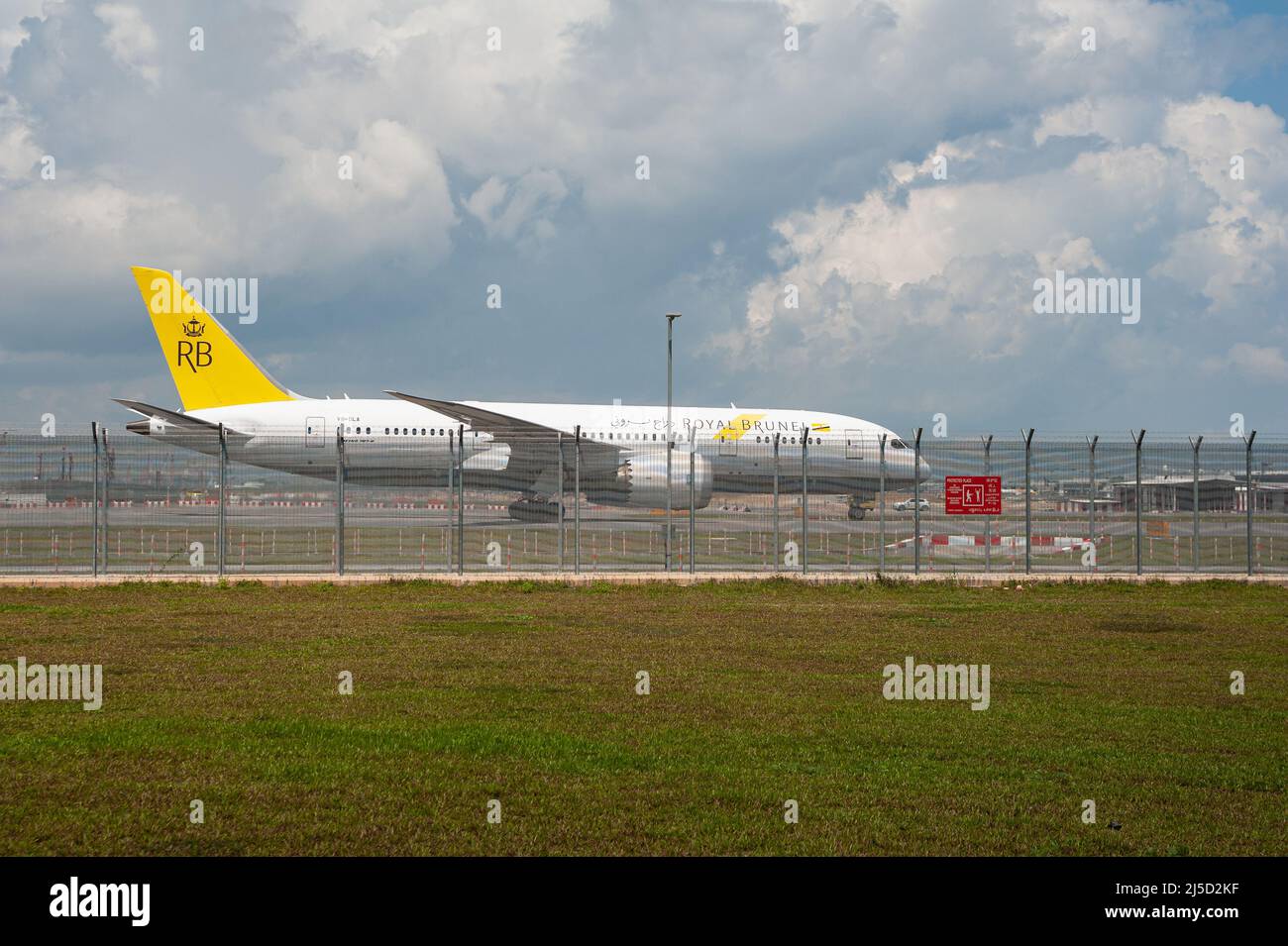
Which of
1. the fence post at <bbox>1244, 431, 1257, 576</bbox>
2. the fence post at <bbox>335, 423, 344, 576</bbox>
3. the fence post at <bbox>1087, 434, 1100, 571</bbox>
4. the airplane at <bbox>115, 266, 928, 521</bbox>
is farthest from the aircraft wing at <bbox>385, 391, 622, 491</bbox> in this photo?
the fence post at <bbox>1244, 431, 1257, 576</bbox>

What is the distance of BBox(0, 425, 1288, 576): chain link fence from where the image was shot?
20562 mm

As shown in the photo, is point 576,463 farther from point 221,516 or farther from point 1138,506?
point 1138,506

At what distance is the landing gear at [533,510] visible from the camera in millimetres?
21625

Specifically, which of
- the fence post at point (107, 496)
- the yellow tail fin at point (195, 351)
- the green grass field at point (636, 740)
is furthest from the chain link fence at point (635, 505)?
the yellow tail fin at point (195, 351)

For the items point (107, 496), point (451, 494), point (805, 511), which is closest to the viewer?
point (107, 496)

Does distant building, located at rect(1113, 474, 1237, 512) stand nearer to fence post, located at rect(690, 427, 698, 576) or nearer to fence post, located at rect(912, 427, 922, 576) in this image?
fence post, located at rect(912, 427, 922, 576)

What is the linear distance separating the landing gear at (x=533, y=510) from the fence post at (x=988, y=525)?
7.92m

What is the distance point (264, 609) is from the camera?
1631cm

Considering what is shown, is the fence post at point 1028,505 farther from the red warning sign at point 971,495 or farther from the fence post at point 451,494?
the fence post at point 451,494

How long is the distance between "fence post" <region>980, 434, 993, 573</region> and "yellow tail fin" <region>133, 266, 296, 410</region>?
25727 mm

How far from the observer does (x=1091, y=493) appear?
22.3 m

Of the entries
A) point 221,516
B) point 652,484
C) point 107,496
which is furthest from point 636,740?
point 107,496

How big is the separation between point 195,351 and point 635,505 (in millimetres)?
22608
